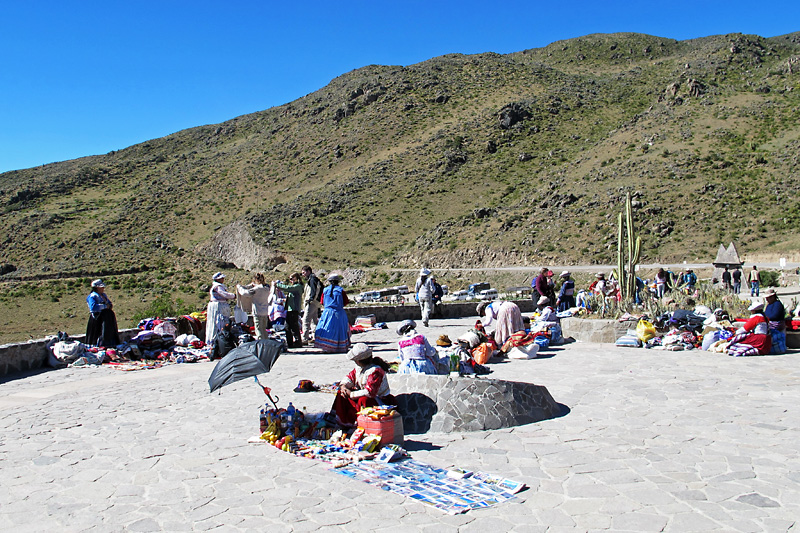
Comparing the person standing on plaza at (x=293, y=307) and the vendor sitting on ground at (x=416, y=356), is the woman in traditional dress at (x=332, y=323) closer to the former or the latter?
the person standing on plaza at (x=293, y=307)

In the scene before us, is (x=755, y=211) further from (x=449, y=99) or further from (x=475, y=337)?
(x=449, y=99)

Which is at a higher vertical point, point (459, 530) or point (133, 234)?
point (133, 234)

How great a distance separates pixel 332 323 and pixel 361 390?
6.13 meters

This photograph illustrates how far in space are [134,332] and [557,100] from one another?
2398 inches

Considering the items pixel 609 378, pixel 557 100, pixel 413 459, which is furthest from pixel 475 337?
pixel 557 100

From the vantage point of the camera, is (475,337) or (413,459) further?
(475,337)

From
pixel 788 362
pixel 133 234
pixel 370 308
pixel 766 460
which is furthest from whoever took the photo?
pixel 133 234

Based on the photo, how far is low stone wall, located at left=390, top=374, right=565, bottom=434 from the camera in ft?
20.2

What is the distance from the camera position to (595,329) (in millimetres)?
12875

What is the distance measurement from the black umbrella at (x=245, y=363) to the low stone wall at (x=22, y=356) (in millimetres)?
6807

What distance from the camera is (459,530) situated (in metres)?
3.87

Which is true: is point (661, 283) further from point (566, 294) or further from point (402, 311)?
point (402, 311)

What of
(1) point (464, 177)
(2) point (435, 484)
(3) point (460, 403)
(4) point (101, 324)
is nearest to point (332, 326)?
(4) point (101, 324)

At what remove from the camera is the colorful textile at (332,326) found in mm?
11797
